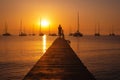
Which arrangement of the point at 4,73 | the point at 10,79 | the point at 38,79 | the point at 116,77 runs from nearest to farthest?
the point at 38,79, the point at 10,79, the point at 116,77, the point at 4,73

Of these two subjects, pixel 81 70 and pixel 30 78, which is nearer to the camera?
pixel 30 78

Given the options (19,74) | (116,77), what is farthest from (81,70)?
(19,74)

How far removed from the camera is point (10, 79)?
16.9 meters

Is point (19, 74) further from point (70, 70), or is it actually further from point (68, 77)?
point (68, 77)

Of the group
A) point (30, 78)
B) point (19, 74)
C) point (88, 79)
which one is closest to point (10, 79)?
point (19, 74)

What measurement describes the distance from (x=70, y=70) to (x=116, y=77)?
509cm

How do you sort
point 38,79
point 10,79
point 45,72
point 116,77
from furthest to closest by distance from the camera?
point 116,77, point 10,79, point 45,72, point 38,79

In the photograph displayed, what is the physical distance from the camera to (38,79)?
38.1 ft

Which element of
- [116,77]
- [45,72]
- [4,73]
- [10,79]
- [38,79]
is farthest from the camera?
[4,73]

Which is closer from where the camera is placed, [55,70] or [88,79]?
[88,79]

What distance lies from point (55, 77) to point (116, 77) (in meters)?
7.24

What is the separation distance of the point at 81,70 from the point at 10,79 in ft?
16.3

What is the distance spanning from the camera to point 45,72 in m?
13.4

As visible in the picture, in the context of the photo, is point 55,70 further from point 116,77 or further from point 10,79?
point 116,77
